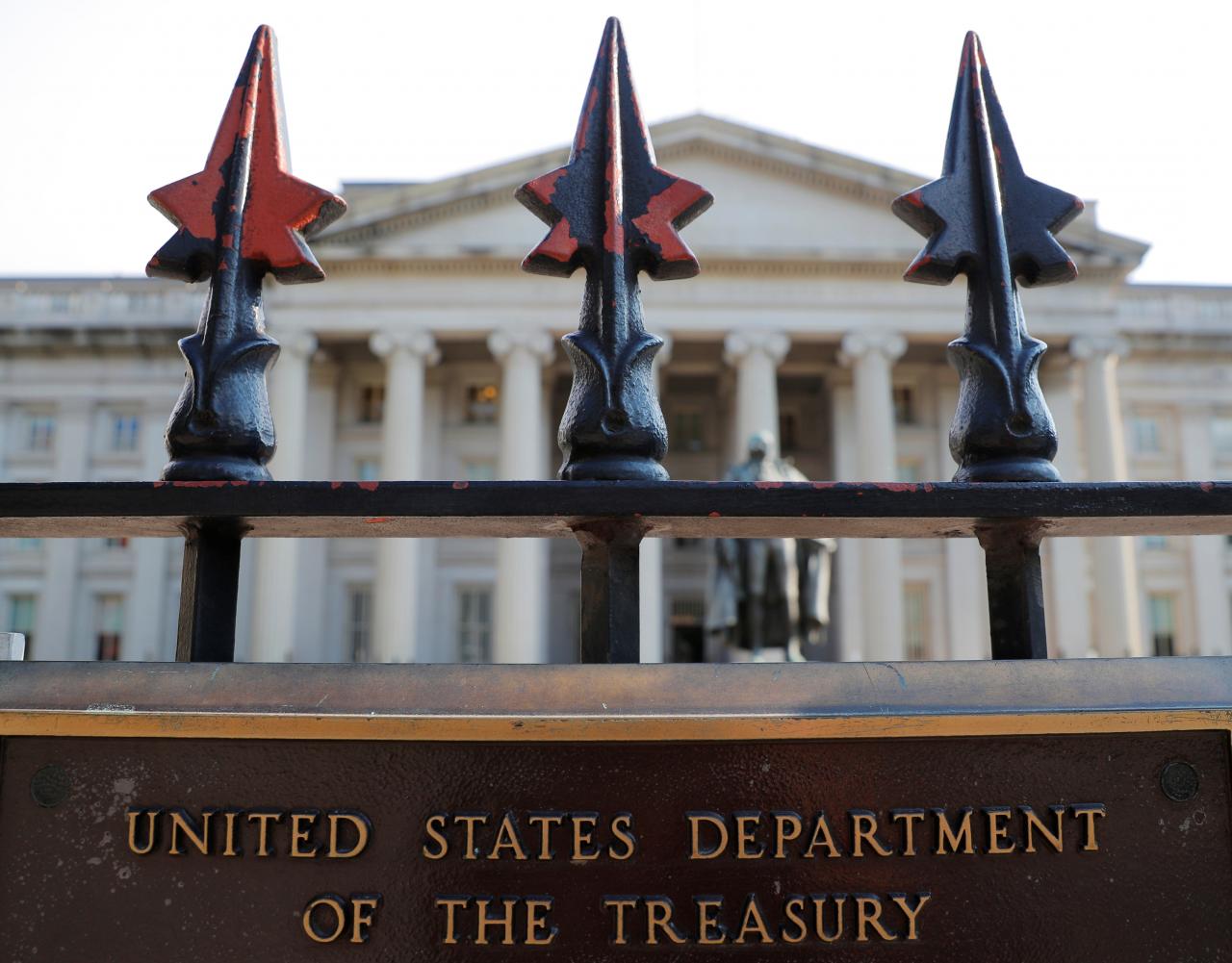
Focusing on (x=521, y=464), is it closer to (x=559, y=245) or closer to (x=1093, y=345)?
(x=1093, y=345)

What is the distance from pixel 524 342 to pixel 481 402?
5940 millimetres

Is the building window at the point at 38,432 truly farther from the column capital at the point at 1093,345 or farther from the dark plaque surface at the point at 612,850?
the dark plaque surface at the point at 612,850

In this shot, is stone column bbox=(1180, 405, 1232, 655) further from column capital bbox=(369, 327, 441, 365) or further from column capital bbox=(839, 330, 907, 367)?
column capital bbox=(369, 327, 441, 365)

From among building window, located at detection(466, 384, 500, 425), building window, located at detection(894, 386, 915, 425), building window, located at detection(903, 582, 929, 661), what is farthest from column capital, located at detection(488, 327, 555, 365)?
building window, located at detection(903, 582, 929, 661)

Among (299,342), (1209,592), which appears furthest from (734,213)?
(1209,592)

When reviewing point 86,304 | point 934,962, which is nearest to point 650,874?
point 934,962

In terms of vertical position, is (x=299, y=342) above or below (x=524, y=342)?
below

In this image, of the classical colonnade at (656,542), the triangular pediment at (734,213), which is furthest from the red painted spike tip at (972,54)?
the triangular pediment at (734,213)

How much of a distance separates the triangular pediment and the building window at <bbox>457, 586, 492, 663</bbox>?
11.6 m

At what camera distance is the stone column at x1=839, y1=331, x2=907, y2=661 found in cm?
3388

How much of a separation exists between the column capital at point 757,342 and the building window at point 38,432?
2364 centimetres

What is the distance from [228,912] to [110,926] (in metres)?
0.12

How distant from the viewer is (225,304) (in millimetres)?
1569

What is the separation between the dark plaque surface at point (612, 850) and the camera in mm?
1284
